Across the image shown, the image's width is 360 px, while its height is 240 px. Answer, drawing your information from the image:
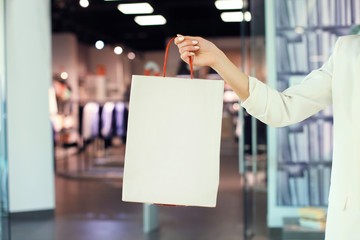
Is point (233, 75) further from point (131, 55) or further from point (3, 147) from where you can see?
point (131, 55)

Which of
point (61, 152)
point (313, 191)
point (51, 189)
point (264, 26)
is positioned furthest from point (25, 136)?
point (61, 152)

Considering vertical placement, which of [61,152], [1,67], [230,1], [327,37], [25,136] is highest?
[230,1]

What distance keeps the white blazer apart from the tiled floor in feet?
8.98

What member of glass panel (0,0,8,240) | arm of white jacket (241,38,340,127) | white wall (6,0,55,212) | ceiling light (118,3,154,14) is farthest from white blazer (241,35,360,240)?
ceiling light (118,3,154,14)

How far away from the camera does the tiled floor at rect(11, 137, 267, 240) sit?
3.98 meters

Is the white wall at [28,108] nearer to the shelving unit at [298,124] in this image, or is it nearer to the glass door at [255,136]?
the glass door at [255,136]

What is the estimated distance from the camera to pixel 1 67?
3373mm

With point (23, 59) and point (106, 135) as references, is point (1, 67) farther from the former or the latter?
point (106, 135)

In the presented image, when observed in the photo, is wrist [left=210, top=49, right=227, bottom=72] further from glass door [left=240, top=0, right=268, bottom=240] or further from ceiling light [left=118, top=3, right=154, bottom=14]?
ceiling light [left=118, top=3, right=154, bottom=14]

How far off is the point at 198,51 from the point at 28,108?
398cm

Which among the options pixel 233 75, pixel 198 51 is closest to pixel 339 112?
pixel 233 75

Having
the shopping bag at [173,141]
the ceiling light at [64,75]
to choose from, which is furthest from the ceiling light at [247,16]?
the ceiling light at [64,75]

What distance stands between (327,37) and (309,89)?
308 cm

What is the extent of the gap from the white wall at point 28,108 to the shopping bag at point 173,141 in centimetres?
388
